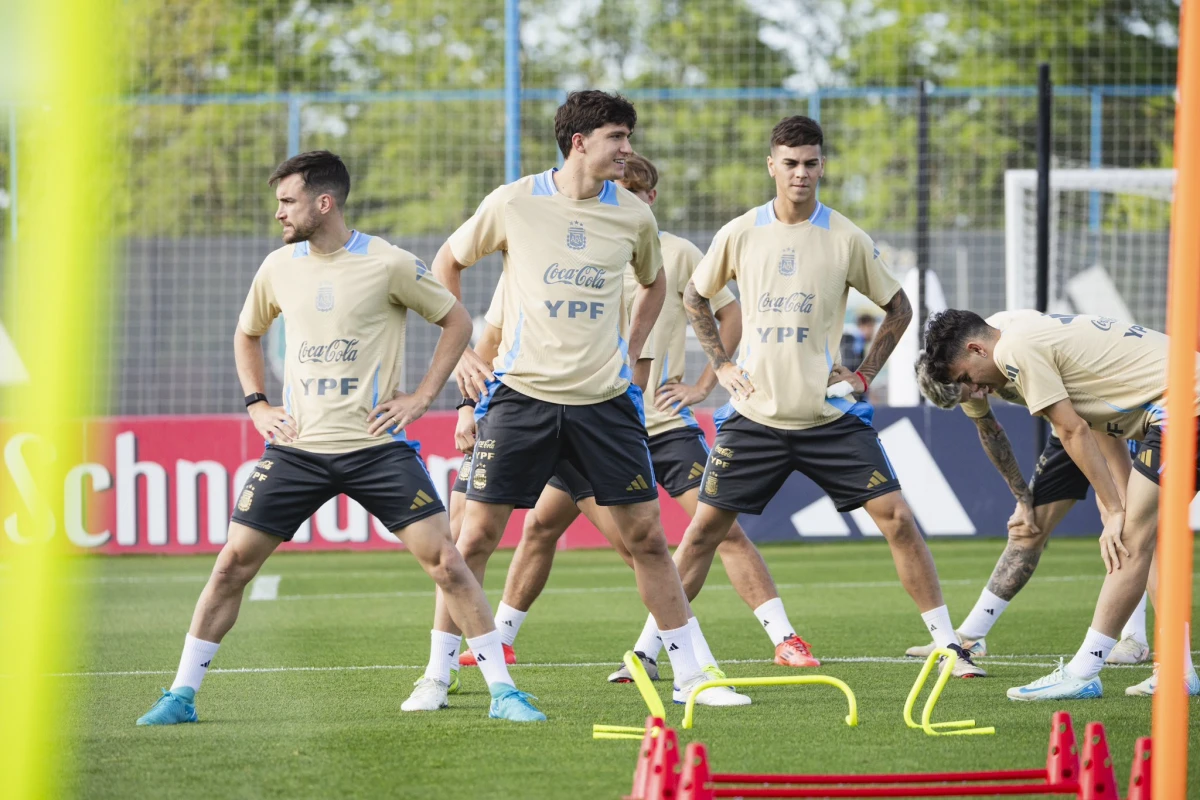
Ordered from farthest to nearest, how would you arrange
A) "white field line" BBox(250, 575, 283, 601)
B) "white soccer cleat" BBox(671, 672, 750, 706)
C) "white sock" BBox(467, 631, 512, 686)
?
1. "white field line" BBox(250, 575, 283, 601)
2. "white soccer cleat" BBox(671, 672, 750, 706)
3. "white sock" BBox(467, 631, 512, 686)

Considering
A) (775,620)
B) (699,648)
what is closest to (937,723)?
(699,648)

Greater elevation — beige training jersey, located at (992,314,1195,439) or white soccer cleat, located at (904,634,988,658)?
beige training jersey, located at (992,314,1195,439)

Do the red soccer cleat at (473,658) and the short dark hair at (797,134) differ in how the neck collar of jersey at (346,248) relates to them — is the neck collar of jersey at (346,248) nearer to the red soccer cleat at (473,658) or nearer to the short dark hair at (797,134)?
the short dark hair at (797,134)

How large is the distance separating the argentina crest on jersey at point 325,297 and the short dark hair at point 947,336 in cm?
222

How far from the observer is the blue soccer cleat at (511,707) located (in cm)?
562

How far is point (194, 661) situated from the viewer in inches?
224

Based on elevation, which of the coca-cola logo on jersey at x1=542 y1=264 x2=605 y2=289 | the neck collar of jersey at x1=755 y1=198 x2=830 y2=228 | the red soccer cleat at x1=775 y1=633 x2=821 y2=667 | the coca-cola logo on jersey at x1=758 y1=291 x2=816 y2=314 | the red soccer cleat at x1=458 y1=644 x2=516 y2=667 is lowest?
the red soccer cleat at x1=458 y1=644 x2=516 y2=667

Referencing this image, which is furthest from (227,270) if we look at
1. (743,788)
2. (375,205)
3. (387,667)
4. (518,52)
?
(743,788)

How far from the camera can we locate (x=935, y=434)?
14.0 metres

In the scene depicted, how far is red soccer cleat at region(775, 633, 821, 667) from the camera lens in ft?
23.7

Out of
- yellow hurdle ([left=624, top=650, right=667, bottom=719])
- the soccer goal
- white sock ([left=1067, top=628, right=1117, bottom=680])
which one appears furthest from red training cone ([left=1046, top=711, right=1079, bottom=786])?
the soccer goal

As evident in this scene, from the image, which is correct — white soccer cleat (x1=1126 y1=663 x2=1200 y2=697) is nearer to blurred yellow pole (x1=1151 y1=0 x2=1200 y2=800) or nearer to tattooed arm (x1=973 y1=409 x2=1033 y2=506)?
tattooed arm (x1=973 y1=409 x2=1033 y2=506)

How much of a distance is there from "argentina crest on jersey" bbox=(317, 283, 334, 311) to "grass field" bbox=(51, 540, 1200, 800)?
57.9 inches

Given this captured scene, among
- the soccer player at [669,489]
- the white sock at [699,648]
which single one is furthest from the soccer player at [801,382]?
the white sock at [699,648]
